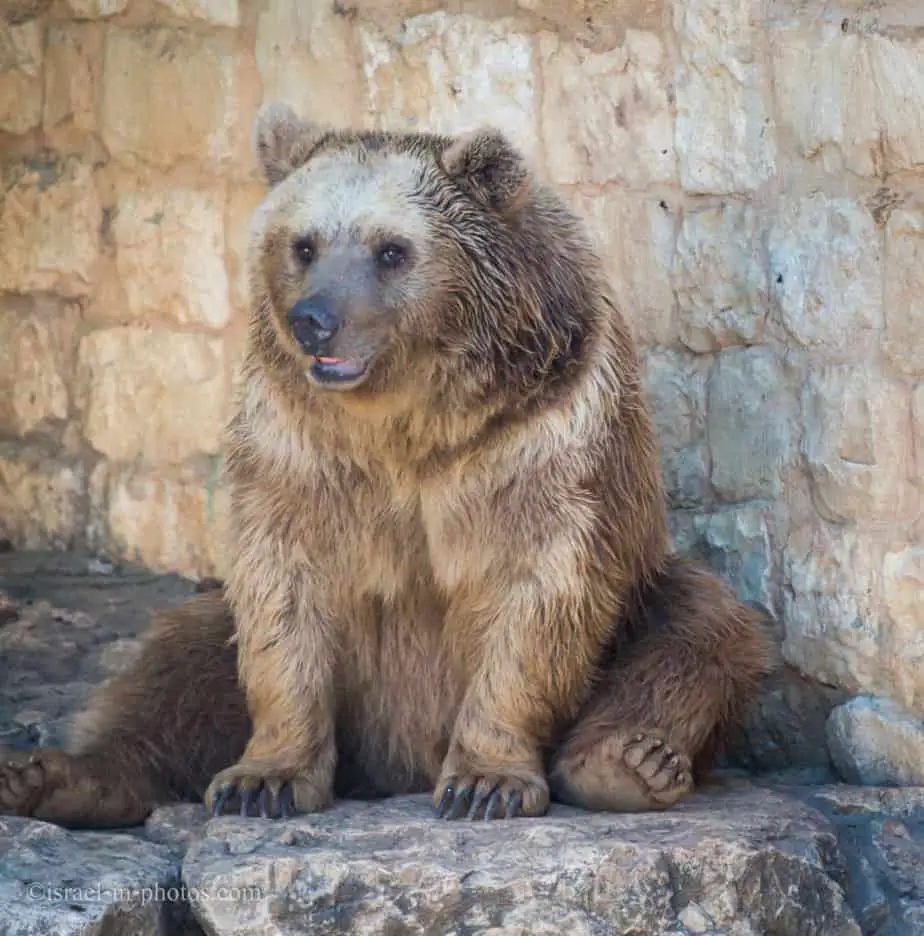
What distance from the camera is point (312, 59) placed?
6.46 metres

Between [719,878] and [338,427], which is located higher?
[338,427]

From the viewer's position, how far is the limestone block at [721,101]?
562 centimetres

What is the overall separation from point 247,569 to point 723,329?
1771mm

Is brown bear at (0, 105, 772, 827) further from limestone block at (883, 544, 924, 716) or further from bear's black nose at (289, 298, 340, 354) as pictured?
limestone block at (883, 544, 924, 716)

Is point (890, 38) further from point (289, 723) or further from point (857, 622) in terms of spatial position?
point (289, 723)

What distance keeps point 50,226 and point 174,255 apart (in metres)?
0.51

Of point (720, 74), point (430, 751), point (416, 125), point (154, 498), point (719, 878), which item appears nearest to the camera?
point (719, 878)

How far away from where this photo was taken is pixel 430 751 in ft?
16.8

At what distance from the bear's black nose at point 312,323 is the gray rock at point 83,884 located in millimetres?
1284

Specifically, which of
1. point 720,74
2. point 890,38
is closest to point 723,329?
point 720,74

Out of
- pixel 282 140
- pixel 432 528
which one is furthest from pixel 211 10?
pixel 432 528

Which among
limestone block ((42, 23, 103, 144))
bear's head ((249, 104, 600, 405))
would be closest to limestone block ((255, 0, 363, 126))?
limestone block ((42, 23, 103, 144))

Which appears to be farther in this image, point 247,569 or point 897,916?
point 247,569

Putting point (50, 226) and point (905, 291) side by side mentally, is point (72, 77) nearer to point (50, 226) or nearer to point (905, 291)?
point (50, 226)
